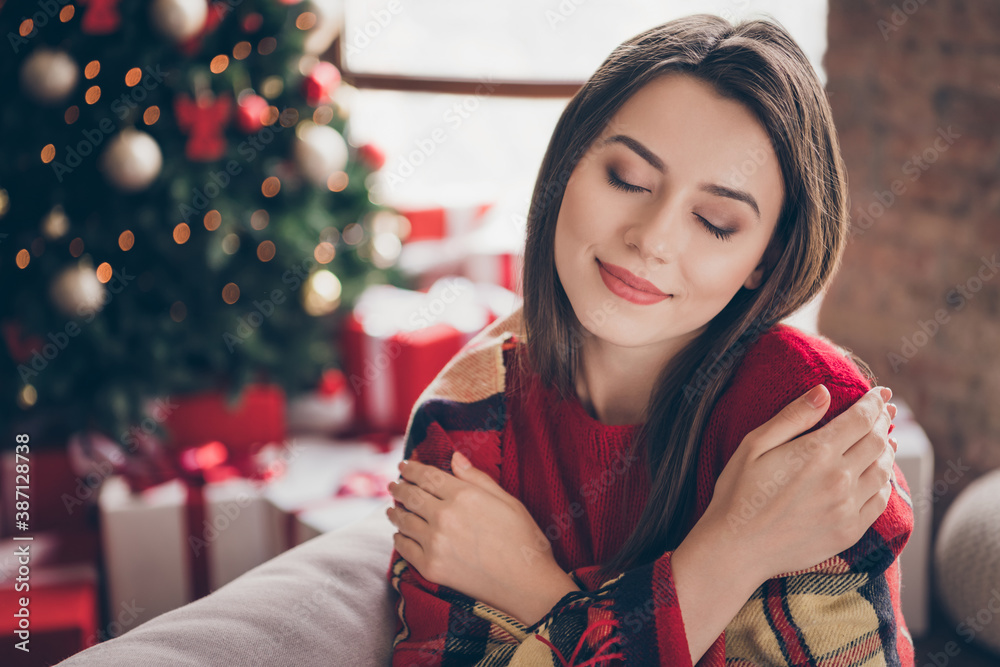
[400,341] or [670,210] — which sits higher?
[670,210]

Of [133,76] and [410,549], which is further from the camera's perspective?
[133,76]

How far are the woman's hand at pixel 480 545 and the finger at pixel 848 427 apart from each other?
38 cm

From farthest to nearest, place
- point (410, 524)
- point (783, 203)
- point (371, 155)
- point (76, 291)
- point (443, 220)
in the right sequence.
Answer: point (443, 220), point (371, 155), point (76, 291), point (410, 524), point (783, 203)

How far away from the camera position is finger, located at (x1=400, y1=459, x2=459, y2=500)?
105cm

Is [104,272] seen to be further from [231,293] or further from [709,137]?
[709,137]

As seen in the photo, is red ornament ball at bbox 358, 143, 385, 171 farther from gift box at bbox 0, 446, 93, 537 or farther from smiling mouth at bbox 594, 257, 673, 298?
A: smiling mouth at bbox 594, 257, 673, 298

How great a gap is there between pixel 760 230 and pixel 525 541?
0.51 metres

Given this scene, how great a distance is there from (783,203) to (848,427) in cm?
29

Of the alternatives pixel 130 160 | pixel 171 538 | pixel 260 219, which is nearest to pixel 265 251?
pixel 260 219

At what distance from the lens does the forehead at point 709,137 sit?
2.95 feet

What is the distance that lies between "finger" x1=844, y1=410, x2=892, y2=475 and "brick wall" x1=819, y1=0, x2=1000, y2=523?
3.76 ft

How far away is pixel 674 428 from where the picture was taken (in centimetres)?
101

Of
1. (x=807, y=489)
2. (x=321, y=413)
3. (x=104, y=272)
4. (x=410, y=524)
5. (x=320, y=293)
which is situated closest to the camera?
(x=807, y=489)

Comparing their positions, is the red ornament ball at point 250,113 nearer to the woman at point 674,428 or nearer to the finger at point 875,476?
the woman at point 674,428
